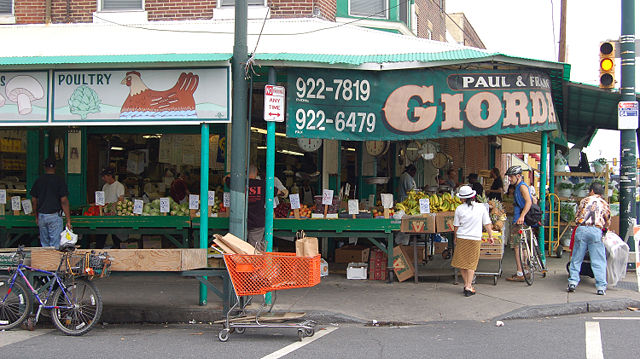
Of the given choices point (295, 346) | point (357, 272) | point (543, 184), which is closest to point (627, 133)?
point (543, 184)

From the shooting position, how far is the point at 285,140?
13203 millimetres

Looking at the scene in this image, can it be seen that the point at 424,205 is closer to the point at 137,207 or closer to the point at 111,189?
the point at 137,207

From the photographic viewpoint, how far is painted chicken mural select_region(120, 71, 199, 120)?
8930 mm

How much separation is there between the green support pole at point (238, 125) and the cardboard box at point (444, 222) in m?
3.77

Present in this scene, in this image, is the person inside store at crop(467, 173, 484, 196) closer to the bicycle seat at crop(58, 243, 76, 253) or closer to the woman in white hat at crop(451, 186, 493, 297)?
the woman in white hat at crop(451, 186, 493, 297)

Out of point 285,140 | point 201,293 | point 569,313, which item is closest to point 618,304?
point 569,313

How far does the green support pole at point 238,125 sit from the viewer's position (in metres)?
8.71

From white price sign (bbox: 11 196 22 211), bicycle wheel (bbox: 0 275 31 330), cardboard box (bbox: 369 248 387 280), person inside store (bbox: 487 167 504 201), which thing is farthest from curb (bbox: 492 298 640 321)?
white price sign (bbox: 11 196 22 211)

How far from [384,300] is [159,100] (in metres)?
4.55

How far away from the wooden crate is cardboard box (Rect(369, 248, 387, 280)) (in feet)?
13.7

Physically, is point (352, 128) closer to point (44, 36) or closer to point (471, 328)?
point (471, 328)

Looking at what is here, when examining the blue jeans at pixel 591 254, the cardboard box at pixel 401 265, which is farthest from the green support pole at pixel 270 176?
the blue jeans at pixel 591 254

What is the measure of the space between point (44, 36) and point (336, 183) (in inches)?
249

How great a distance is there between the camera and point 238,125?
8.73m
